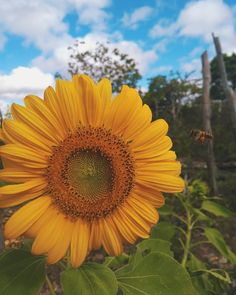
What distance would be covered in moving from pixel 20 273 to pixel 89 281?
0.52 ft

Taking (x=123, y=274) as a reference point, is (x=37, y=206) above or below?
above

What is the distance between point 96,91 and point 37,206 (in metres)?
0.29

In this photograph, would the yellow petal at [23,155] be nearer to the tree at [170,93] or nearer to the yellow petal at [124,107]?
the yellow petal at [124,107]

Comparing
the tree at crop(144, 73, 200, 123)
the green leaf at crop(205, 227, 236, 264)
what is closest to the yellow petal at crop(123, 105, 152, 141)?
the green leaf at crop(205, 227, 236, 264)

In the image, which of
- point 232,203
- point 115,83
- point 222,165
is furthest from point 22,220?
point 115,83

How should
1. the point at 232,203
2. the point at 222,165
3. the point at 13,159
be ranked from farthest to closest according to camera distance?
the point at 222,165 < the point at 232,203 < the point at 13,159

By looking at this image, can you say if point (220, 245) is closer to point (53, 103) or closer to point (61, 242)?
point (61, 242)

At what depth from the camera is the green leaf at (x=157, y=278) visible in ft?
3.68

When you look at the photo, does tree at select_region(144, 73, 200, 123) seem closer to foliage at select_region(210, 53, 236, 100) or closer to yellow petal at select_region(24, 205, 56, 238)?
yellow petal at select_region(24, 205, 56, 238)

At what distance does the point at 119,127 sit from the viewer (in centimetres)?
108

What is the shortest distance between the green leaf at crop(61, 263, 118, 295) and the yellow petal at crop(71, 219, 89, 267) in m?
0.03

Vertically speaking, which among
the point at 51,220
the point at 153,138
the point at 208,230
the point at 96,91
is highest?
the point at 96,91

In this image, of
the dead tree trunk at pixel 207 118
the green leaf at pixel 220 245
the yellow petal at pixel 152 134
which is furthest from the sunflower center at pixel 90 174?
the dead tree trunk at pixel 207 118

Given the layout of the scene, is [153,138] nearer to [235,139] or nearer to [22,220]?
[22,220]
